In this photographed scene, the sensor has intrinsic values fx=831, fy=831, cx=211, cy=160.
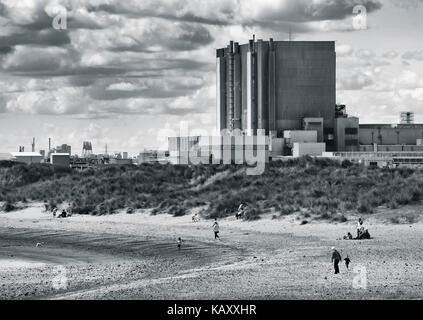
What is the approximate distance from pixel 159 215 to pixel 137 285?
86.4 feet

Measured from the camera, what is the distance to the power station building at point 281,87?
112125mm

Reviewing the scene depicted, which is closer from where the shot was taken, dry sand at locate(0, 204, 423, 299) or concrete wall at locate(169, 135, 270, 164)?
dry sand at locate(0, 204, 423, 299)

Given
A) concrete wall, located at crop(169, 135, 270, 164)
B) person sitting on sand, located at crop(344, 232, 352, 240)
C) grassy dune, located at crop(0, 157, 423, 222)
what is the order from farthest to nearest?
concrete wall, located at crop(169, 135, 270, 164)
grassy dune, located at crop(0, 157, 423, 222)
person sitting on sand, located at crop(344, 232, 352, 240)

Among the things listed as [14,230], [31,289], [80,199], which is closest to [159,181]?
[80,199]

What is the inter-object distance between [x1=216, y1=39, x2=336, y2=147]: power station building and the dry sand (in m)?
61.8

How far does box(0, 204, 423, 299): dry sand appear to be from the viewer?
25.7m

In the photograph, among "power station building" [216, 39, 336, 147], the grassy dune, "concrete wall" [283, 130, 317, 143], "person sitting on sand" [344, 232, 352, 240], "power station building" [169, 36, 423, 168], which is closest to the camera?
"person sitting on sand" [344, 232, 352, 240]

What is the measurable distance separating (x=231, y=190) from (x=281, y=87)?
2233 inches

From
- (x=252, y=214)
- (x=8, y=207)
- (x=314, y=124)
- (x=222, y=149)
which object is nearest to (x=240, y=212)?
(x=252, y=214)

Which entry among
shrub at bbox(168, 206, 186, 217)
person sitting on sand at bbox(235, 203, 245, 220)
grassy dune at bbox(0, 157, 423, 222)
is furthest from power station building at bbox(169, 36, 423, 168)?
person sitting on sand at bbox(235, 203, 245, 220)

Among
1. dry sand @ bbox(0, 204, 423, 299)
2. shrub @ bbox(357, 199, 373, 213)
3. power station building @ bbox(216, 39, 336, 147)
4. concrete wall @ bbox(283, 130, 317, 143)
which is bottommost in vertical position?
dry sand @ bbox(0, 204, 423, 299)

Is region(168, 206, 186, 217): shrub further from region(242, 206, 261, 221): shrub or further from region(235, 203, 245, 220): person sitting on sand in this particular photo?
region(242, 206, 261, 221): shrub

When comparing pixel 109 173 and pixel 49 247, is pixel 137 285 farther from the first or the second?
pixel 109 173

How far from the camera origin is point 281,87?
373 ft
